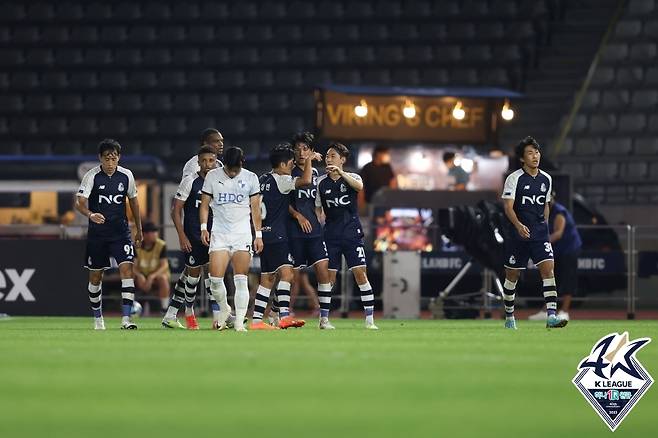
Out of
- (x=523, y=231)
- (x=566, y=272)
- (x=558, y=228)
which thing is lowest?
(x=566, y=272)

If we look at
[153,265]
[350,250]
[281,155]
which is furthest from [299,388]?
[153,265]

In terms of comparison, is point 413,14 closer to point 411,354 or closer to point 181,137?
point 181,137

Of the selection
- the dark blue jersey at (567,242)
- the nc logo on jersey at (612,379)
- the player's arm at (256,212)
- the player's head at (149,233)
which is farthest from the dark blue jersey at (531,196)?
the nc logo on jersey at (612,379)

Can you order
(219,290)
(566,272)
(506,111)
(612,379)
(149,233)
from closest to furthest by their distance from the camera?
(612,379) → (219,290) → (566,272) → (149,233) → (506,111)

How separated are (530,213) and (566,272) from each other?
5.41m

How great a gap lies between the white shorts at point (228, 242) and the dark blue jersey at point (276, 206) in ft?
3.17

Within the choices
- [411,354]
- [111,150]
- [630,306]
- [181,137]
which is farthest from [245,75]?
[411,354]

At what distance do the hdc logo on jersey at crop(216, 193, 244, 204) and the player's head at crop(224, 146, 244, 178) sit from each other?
0.20 m

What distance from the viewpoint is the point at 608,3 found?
109 ft

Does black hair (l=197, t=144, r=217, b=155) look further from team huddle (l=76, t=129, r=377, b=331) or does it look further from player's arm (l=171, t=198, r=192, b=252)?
player's arm (l=171, t=198, r=192, b=252)

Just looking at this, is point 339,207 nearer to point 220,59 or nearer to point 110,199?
point 110,199

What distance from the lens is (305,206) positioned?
16.8m

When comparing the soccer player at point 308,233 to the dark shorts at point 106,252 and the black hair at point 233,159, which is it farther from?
the dark shorts at point 106,252

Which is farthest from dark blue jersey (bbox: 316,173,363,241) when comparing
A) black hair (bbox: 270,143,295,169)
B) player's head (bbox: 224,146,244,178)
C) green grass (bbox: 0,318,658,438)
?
green grass (bbox: 0,318,658,438)
